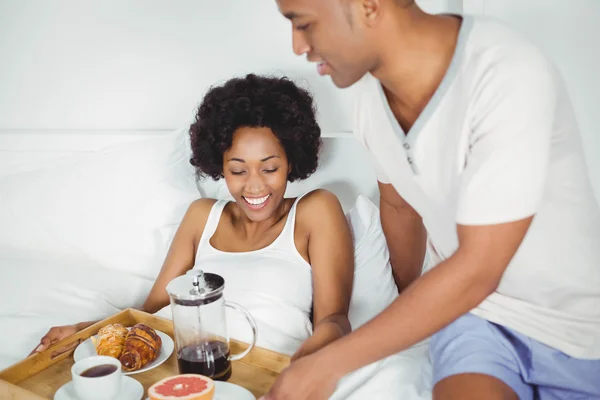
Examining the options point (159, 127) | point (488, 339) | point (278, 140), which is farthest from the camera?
point (159, 127)

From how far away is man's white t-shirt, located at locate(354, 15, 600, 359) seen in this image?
2.70 feet

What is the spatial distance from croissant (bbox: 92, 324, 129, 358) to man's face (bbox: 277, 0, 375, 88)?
0.63m

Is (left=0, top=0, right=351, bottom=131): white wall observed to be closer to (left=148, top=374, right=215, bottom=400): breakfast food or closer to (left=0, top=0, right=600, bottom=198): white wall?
(left=0, top=0, right=600, bottom=198): white wall

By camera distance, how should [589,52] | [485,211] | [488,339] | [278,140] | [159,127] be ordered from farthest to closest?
[159,127] < [278,140] < [589,52] < [488,339] < [485,211]

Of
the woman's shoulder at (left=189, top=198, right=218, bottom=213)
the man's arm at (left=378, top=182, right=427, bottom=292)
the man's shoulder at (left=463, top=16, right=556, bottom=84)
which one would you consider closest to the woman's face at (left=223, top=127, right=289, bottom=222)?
the woman's shoulder at (left=189, top=198, right=218, bottom=213)

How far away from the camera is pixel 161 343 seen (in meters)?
1.15

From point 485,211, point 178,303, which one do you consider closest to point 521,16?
point 485,211

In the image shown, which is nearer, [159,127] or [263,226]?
[263,226]

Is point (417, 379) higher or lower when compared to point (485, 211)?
lower

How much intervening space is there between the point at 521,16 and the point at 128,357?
1.18 meters

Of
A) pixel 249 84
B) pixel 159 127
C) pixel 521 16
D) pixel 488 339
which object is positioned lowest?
pixel 488 339

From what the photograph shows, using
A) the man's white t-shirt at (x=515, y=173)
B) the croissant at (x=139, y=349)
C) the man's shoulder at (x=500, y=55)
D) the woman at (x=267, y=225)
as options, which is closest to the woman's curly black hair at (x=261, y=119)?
the woman at (x=267, y=225)

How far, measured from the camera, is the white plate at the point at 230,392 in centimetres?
97

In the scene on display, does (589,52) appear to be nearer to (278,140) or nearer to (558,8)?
(558,8)
